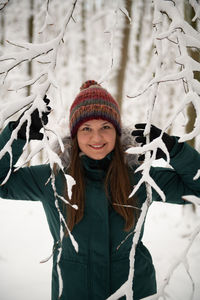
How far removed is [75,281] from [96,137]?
99 cm

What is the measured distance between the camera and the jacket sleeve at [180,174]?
135 centimetres

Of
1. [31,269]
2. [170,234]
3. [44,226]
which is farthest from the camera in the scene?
[44,226]

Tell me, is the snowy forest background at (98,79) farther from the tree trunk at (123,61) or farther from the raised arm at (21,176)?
the raised arm at (21,176)

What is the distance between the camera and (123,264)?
1520 mm

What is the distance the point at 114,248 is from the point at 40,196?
2.10 feet

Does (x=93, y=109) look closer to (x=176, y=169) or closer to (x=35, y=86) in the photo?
(x=176, y=169)

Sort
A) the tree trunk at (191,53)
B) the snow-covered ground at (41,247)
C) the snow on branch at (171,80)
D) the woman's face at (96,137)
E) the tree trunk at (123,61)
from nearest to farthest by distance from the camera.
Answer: the snow on branch at (171,80), the woman's face at (96,137), the tree trunk at (191,53), the snow-covered ground at (41,247), the tree trunk at (123,61)

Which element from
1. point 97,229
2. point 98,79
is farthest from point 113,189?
point 98,79

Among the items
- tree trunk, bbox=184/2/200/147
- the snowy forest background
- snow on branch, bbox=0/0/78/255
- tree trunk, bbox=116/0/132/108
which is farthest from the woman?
tree trunk, bbox=116/0/132/108

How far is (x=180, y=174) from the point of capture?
1489 mm

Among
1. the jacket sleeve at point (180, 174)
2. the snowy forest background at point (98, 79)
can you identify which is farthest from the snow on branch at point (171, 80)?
the jacket sleeve at point (180, 174)

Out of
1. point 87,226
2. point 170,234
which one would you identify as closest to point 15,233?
point 170,234

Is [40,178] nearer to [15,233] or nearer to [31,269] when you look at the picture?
[31,269]

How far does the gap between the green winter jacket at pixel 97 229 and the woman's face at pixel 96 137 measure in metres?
0.14
